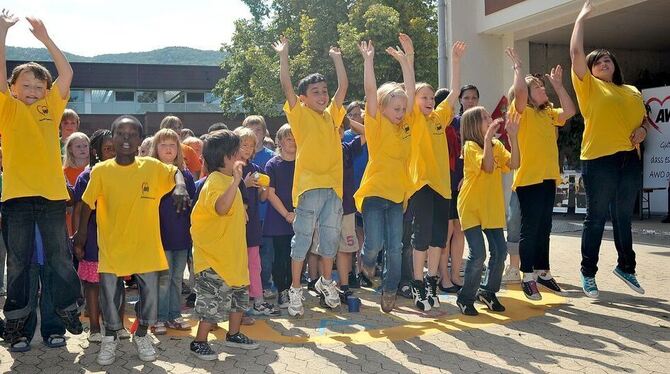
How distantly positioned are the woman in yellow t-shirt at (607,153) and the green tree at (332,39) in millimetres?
19497

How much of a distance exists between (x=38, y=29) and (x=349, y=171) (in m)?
3.10

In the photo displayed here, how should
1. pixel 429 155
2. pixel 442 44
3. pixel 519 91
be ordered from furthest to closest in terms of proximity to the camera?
pixel 442 44
pixel 519 91
pixel 429 155

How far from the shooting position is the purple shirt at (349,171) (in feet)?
20.4

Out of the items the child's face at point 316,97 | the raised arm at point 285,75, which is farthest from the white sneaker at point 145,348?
the child's face at point 316,97

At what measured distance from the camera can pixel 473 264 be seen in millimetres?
5238

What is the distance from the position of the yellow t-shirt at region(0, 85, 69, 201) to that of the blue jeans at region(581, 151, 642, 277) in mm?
4321

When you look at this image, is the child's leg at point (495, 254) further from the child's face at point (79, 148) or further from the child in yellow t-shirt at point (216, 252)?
the child's face at point (79, 148)

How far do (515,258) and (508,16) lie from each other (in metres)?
7.57

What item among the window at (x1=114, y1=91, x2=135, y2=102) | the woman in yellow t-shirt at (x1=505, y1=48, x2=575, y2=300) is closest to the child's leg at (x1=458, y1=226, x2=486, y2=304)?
the woman in yellow t-shirt at (x1=505, y1=48, x2=575, y2=300)

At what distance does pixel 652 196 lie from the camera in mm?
14500

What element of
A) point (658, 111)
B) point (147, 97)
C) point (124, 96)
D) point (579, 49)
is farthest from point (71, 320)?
point (124, 96)

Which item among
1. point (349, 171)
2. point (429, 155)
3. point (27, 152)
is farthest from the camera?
point (349, 171)

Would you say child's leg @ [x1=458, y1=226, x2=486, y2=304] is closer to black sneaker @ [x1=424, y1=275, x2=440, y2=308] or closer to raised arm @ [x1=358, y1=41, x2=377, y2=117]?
black sneaker @ [x1=424, y1=275, x2=440, y2=308]

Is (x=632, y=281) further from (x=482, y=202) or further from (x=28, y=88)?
(x=28, y=88)
